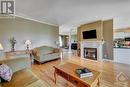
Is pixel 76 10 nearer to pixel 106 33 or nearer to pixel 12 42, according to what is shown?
pixel 106 33

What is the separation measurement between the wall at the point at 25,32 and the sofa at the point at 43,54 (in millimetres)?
482

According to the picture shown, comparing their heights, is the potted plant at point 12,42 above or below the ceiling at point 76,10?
below

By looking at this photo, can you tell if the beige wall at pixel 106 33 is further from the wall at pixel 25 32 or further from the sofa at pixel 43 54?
the wall at pixel 25 32

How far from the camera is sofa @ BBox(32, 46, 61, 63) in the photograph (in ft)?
18.4

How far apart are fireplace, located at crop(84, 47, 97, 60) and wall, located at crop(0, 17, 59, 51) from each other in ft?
7.85

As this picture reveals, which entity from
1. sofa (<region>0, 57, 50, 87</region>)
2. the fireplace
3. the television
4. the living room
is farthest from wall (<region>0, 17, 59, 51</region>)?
sofa (<region>0, 57, 50, 87</region>)

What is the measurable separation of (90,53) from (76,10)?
3410mm

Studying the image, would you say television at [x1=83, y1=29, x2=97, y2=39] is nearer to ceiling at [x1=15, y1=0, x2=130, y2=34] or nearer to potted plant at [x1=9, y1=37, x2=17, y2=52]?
ceiling at [x1=15, y1=0, x2=130, y2=34]

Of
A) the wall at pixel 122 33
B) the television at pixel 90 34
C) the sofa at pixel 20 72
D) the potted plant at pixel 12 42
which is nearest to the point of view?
the sofa at pixel 20 72

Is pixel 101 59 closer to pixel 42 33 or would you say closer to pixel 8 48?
pixel 42 33

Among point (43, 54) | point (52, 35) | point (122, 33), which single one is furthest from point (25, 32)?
point (122, 33)

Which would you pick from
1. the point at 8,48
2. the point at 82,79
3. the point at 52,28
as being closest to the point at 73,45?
the point at 52,28

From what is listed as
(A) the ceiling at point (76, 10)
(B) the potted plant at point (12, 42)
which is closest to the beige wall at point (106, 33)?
(A) the ceiling at point (76, 10)

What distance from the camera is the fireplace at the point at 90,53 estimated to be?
6.66 m
